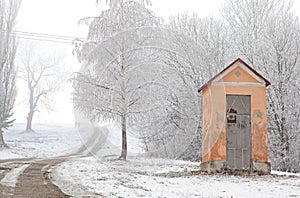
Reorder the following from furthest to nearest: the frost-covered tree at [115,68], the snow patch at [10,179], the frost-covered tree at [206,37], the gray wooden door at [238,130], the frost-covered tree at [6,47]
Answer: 1. the frost-covered tree at [6,47]
2. the frost-covered tree at [206,37]
3. the frost-covered tree at [115,68]
4. the gray wooden door at [238,130]
5. the snow patch at [10,179]

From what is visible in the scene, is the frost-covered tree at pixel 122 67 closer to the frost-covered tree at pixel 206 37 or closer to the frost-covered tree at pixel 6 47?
the frost-covered tree at pixel 206 37

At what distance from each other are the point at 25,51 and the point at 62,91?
6373mm

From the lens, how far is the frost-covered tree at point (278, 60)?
61.5ft

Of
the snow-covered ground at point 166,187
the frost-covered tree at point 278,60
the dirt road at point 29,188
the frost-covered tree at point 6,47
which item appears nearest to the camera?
the dirt road at point 29,188

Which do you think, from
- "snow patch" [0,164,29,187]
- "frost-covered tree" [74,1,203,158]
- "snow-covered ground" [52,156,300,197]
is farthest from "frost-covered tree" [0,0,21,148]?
"snow-covered ground" [52,156,300,197]

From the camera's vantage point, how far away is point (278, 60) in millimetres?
19797

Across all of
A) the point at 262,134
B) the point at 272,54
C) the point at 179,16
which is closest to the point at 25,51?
the point at 179,16

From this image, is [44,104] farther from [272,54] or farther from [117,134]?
[272,54]

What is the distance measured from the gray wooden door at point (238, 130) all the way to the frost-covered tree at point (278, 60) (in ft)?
22.2

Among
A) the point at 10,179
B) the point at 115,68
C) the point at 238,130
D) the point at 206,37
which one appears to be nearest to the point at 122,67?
the point at 115,68

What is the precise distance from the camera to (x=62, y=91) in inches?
1726

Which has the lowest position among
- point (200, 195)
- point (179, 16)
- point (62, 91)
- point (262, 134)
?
point (200, 195)

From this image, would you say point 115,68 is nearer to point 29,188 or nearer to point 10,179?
point 10,179

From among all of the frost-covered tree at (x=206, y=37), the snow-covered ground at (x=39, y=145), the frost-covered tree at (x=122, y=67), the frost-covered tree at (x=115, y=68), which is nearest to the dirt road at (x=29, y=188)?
the frost-covered tree at (x=115, y=68)
